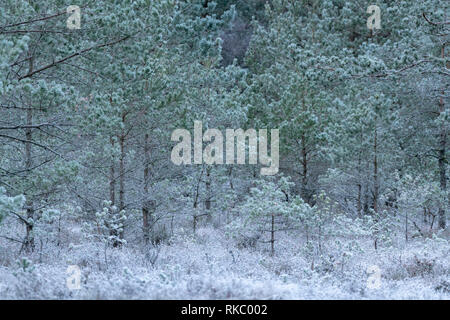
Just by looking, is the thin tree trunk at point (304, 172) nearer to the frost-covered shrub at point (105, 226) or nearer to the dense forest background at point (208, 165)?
the dense forest background at point (208, 165)

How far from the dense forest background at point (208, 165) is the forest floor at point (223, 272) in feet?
0.14

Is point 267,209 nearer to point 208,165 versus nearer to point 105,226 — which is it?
point 105,226

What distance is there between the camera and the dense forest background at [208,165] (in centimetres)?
687

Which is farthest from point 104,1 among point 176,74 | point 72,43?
point 176,74

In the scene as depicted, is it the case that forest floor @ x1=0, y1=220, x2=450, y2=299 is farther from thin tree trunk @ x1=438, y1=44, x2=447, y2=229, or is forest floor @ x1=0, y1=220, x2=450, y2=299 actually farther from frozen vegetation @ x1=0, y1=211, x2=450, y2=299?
thin tree trunk @ x1=438, y1=44, x2=447, y2=229

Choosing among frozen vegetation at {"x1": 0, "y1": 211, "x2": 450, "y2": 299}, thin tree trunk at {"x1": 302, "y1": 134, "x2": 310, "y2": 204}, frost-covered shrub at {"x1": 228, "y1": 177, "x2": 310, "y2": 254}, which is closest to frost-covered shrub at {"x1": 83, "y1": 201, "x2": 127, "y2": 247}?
frozen vegetation at {"x1": 0, "y1": 211, "x2": 450, "y2": 299}

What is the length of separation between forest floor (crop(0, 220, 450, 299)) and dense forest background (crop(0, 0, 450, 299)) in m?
0.04

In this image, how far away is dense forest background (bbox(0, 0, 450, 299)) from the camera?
22.5ft
